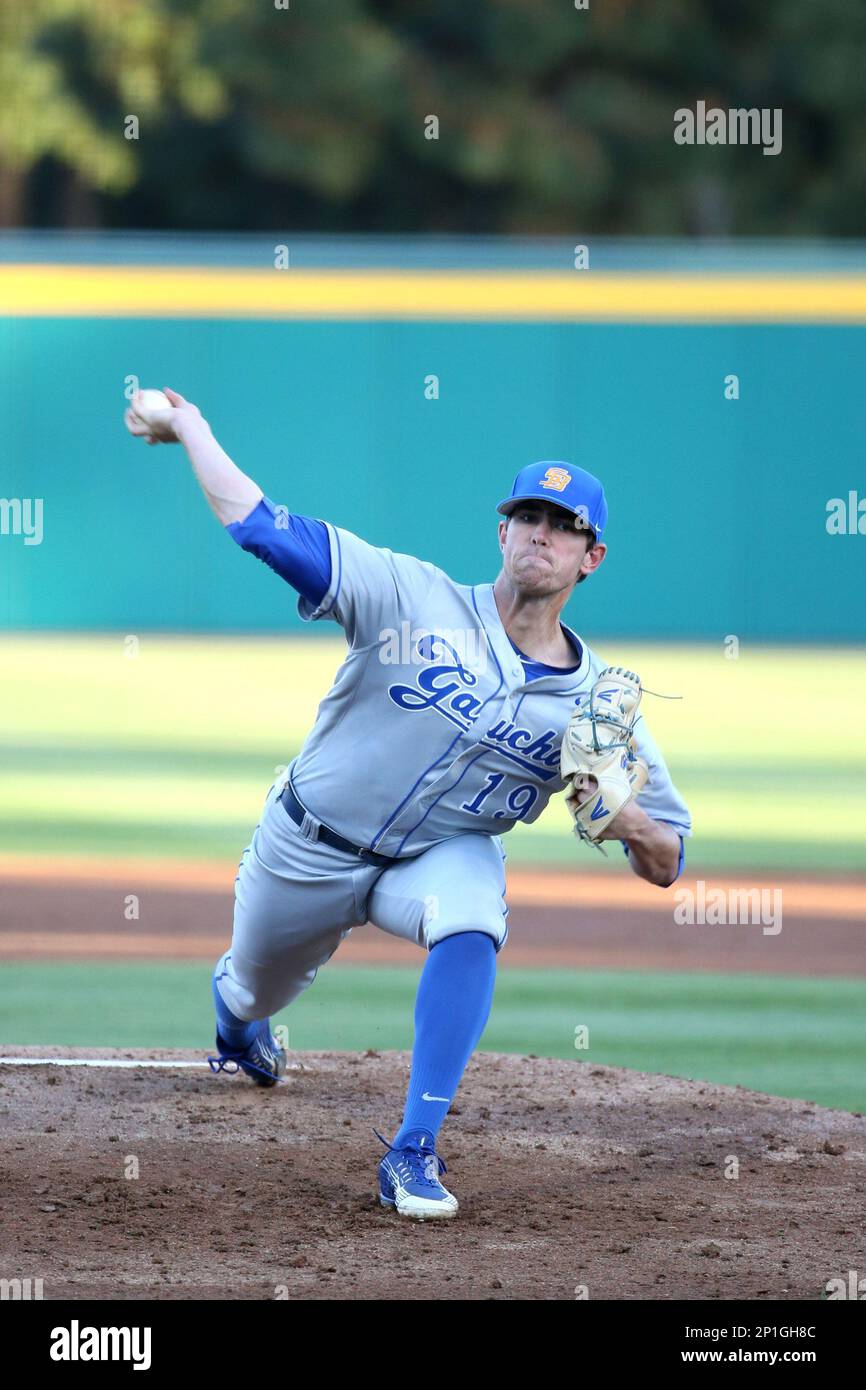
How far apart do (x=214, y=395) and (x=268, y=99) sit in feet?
44.7

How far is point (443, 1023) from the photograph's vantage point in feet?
13.5

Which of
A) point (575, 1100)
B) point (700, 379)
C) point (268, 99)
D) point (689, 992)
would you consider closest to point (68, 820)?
point (689, 992)

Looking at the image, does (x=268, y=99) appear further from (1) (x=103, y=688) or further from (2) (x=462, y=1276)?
(2) (x=462, y=1276)

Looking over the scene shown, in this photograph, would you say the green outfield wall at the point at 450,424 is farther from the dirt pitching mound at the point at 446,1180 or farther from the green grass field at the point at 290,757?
the dirt pitching mound at the point at 446,1180

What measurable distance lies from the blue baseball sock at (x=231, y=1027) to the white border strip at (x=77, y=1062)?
15.3 inches

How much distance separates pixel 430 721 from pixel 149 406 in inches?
35.6

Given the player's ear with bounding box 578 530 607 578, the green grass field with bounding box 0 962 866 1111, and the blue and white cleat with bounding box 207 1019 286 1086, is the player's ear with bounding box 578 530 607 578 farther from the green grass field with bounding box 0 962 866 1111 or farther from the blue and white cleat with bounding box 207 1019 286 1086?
the green grass field with bounding box 0 962 866 1111

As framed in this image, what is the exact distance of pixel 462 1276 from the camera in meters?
3.69

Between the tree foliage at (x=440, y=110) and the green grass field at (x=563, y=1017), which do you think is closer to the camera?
the green grass field at (x=563, y=1017)

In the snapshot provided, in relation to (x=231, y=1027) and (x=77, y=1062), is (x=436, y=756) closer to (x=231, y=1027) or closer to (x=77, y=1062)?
(x=231, y=1027)

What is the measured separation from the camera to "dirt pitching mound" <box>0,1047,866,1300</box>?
3707mm

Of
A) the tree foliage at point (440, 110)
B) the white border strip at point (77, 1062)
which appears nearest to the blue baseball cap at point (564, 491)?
the white border strip at point (77, 1062)

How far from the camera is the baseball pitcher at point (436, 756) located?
4109 mm

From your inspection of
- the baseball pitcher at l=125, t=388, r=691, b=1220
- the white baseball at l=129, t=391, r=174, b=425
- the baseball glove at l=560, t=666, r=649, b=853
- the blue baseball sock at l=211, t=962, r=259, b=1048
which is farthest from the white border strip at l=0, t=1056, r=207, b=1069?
the white baseball at l=129, t=391, r=174, b=425
